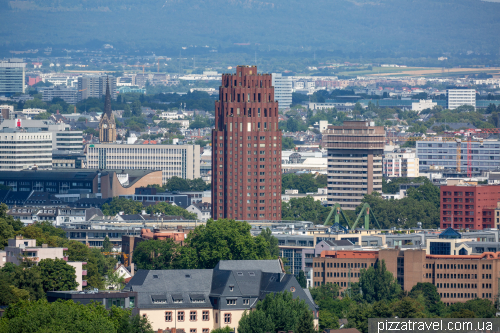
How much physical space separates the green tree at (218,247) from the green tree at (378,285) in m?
7.84

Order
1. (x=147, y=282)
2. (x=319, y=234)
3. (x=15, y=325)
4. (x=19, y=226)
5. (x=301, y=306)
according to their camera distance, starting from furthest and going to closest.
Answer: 1. (x=319, y=234)
2. (x=19, y=226)
3. (x=147, y=282)
4. (x=301, y=306)
5. (x=15, y=325)

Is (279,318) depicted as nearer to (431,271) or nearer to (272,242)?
(431,271)

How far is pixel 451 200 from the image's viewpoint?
6501 inches

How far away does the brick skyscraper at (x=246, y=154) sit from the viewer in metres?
160

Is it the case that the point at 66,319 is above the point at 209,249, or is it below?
below

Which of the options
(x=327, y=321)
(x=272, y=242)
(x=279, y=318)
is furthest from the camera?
(x=272, y=242)

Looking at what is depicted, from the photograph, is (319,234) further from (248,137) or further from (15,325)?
(15,325)

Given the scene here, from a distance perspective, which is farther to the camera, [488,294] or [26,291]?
[488,294]

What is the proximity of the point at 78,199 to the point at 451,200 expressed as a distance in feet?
181

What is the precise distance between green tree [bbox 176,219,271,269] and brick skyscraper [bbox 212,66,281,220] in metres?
47.7

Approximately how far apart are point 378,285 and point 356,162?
8824cm

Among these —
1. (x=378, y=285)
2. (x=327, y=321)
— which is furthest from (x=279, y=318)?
(x=378, y=285)

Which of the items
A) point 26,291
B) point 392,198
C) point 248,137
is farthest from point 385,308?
point 392,198

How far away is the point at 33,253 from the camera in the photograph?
98.5 metres
